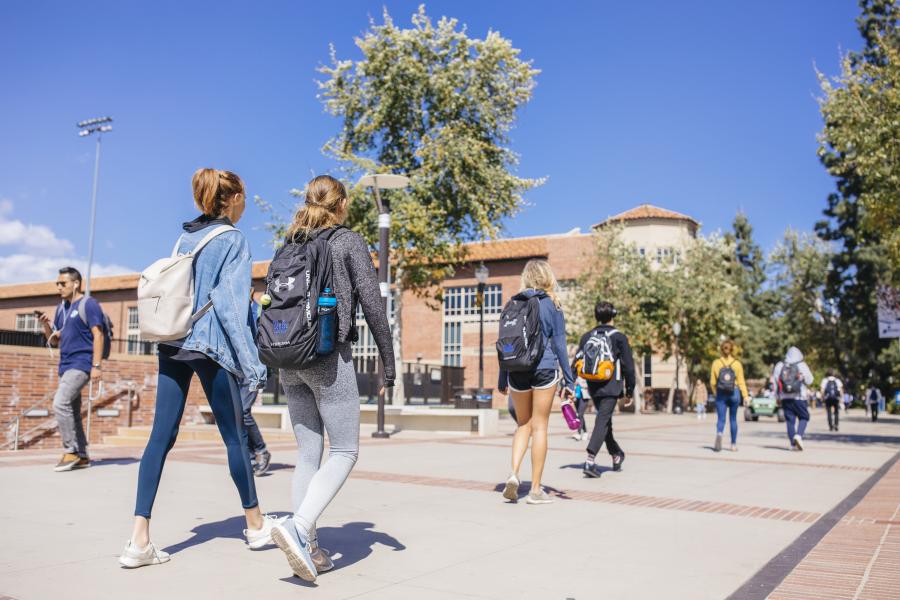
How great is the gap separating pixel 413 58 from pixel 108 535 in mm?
23209

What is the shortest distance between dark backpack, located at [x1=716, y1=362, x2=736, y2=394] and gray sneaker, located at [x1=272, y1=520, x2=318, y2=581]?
31.5ft

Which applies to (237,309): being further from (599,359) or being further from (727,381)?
(727,381)

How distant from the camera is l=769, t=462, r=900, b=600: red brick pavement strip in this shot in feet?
12.2

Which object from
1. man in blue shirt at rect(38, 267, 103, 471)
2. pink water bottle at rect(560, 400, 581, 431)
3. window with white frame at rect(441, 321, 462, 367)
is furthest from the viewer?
window with white frame at rect(441, 321, 462, 367)

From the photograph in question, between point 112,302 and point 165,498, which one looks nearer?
point 165,498

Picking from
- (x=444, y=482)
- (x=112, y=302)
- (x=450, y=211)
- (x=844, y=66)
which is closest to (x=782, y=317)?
(x=450, y=211)

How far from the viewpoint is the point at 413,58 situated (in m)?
25.8

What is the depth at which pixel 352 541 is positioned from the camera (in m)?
4.63

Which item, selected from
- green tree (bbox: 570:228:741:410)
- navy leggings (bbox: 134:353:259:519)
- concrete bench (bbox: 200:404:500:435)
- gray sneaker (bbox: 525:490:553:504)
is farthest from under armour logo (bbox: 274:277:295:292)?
green tree (bbox: 570:228:741:410)

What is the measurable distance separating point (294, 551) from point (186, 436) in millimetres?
11627

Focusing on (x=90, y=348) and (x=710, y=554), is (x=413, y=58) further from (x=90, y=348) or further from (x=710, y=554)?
(x=710, y=554)

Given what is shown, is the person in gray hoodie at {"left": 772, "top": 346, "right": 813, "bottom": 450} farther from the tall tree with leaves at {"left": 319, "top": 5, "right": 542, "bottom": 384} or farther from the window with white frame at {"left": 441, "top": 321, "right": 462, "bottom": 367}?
the window with white frame at {"left": 441, "top": 321, "right": 462, "bottom": 367}

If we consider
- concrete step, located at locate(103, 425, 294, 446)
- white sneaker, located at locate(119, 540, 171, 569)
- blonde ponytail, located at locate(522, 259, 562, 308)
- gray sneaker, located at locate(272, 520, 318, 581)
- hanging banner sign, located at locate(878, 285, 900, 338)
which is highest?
hanging banner sign, located at locate(878, 285, 900, 338)

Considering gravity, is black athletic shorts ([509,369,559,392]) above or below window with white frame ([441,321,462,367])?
below
